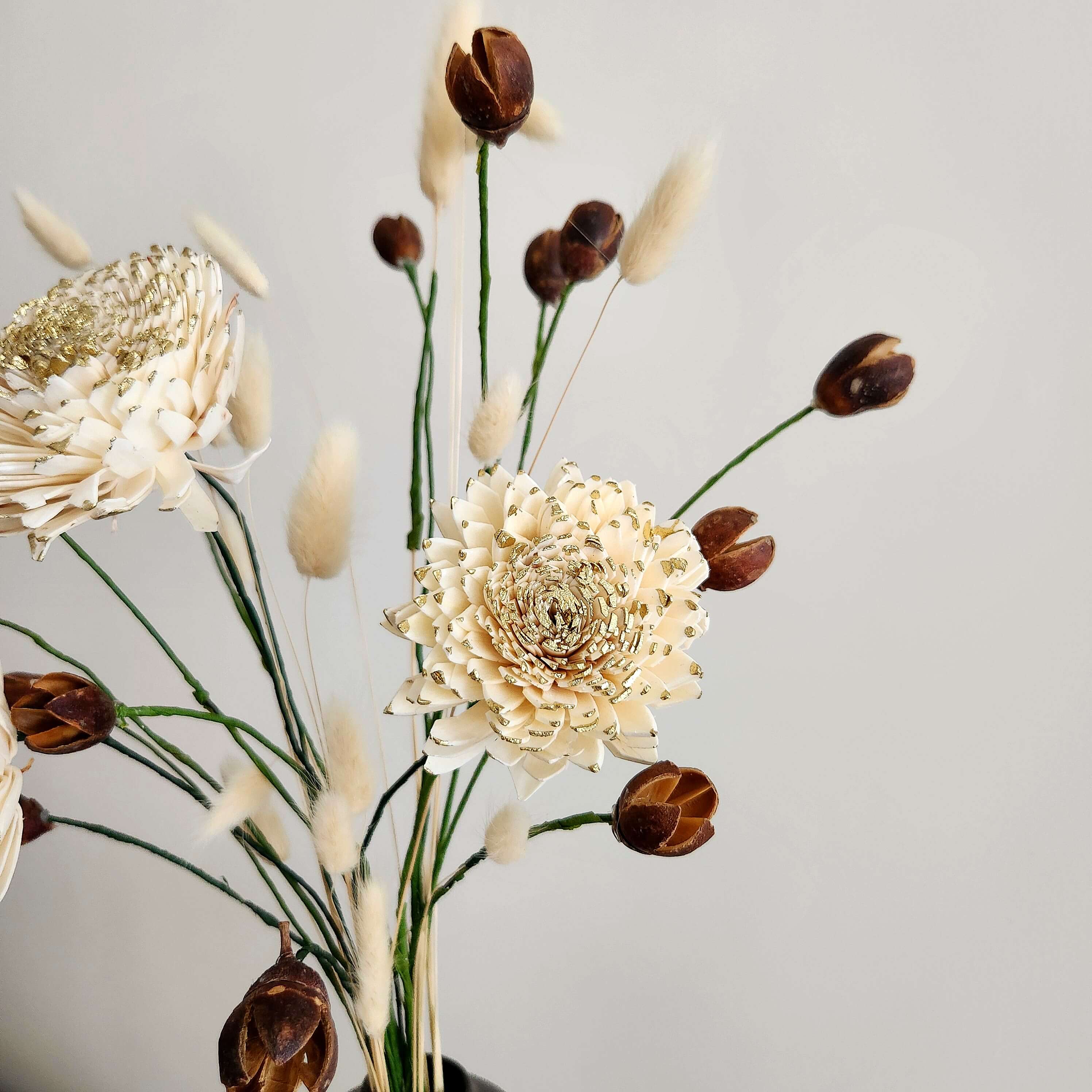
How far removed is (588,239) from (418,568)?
218 millimetres

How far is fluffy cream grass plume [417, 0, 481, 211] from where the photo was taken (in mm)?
465

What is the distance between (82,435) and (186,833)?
2.26 feet

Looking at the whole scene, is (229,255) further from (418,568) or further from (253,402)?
(418,568)

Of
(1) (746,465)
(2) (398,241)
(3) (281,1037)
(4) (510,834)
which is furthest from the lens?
(1) (746,465)

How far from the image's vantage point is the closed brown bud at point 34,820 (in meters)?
0.48

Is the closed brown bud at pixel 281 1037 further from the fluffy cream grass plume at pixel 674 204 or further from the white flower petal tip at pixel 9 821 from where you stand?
the fluffy cream grass plume at pixel 674 204

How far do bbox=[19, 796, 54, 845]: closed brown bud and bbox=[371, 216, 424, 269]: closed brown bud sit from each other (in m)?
0.40

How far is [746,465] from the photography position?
2.44ft

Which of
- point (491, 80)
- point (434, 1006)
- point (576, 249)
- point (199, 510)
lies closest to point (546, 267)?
point (576, 249)

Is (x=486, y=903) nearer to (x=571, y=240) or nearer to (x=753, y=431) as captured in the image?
(x=753, y=431)

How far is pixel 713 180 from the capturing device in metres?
0.48

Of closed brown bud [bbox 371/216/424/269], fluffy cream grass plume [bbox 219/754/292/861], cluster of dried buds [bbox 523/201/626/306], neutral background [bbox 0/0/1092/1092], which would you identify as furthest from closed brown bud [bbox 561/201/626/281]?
Result: fluffy cream grass plume [bbox 219/754/292/861]

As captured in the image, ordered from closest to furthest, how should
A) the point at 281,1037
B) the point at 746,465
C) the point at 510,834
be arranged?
the point at 281,1037, the point at 510,834, the point at 746,465

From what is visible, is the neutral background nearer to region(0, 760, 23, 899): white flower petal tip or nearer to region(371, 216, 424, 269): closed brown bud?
region(371, 216, 424, 269): closed brown bud
